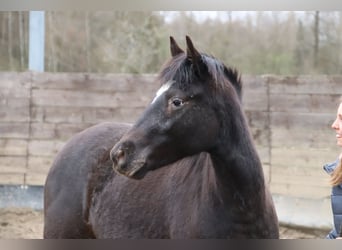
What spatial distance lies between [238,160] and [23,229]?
5.41 ft

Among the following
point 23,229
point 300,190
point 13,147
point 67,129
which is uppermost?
point 67,129

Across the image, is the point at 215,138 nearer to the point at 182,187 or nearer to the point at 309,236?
the point at 182,187

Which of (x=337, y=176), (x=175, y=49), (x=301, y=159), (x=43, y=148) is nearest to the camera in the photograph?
(x=337, y=176)

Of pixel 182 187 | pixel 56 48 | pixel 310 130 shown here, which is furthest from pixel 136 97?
pixel 182 187

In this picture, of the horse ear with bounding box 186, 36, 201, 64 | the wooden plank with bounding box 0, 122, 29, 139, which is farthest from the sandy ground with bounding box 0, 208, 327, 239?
the horse ear with bounding box 186, 36, 201, 64

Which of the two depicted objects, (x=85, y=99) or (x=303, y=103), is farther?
(x=85, y=99)

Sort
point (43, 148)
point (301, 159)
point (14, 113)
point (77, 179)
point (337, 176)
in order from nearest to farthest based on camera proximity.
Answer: point (337, 176), point (77, 179), point (301, 159), point (14, 113), point (43, 148)

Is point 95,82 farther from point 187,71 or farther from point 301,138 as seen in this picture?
point 187,71

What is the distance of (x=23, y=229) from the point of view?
10.2 feet

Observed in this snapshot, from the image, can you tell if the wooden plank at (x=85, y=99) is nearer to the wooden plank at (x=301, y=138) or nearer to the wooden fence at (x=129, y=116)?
the wooden fence at (x=129, y=116)

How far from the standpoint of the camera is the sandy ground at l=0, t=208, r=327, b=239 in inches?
120

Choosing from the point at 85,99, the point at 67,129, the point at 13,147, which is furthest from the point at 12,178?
the point at 85,99

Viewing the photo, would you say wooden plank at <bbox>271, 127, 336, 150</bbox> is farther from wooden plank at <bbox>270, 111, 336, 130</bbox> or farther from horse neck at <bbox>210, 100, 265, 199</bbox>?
horse neck at <bbox>210, 100, 265, 199</bbox>

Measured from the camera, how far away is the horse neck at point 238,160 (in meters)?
2.01
